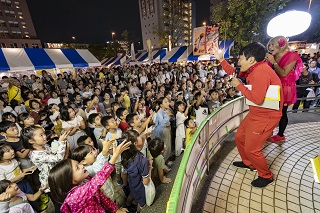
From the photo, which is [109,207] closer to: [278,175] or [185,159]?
[185,159]

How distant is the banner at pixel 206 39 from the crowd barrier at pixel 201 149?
11.4m

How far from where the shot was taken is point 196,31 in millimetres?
16062

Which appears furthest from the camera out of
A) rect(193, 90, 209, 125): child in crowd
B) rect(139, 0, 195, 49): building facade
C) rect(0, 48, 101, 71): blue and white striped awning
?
rect(139, 0, 195, 49): building facade

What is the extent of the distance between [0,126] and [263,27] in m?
12.8

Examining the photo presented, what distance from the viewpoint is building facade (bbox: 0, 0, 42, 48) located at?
49844mm

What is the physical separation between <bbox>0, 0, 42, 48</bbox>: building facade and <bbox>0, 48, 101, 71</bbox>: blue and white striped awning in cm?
5422

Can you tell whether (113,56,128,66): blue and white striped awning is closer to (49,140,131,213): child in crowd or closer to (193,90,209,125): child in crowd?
(193,90,209,125): child in crowd

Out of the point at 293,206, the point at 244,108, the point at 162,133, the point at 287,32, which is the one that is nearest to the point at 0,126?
the point at 162,133

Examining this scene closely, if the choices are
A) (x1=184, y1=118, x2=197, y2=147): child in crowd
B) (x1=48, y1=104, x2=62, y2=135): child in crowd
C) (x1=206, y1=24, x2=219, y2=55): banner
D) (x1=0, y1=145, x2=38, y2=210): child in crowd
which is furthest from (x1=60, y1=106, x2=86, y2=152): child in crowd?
(x1=206, y1=24, x2=219, y2=55): banner

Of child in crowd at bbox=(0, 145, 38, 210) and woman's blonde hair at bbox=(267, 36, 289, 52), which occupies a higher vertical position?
woman's blonde hair at bbox=(267, 36, 289, 52)

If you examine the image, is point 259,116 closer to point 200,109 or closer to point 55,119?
point 200,109

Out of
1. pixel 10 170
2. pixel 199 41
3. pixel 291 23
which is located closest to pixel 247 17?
pixel 199 41

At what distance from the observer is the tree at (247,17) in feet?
31.3

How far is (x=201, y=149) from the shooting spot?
2.62 metres
